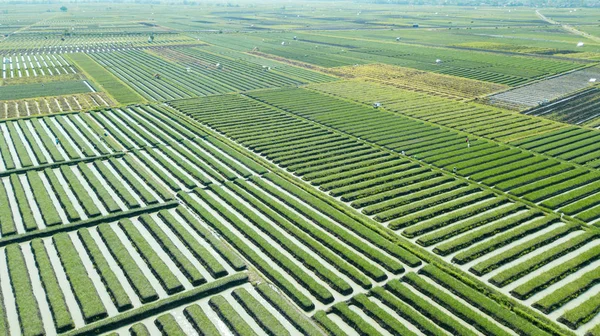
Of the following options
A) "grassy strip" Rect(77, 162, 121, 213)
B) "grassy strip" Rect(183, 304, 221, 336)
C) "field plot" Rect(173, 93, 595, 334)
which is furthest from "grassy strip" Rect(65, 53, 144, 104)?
"grassy strip" Rect(183, 304, 221, 336)

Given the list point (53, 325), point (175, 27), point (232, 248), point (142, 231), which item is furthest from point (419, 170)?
point (175, 27)

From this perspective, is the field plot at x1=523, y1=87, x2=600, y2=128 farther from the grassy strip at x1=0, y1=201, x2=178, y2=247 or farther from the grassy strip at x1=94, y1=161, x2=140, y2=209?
the grassy strip at x1=94, y1=161, x2=140, y2=209

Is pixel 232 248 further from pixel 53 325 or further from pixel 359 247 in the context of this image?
pixel 53 325

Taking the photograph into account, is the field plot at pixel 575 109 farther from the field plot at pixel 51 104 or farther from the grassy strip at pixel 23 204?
the field plot at pixel 51 104

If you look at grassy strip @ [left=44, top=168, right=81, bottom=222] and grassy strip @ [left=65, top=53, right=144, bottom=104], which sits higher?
grassy strip @ [left=65, top=53, right=144, bottom=104]

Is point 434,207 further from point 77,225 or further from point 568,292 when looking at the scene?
point 77,225

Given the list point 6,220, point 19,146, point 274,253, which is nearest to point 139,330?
point 274,253

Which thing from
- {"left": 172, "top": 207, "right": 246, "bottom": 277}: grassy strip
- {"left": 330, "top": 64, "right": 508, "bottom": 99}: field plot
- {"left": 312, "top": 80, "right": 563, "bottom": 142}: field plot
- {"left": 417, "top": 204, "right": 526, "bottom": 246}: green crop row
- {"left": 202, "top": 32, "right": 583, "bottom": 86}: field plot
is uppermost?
{"left": 202, "top": 32, "right": 583, "bottom": 86}: field plot
